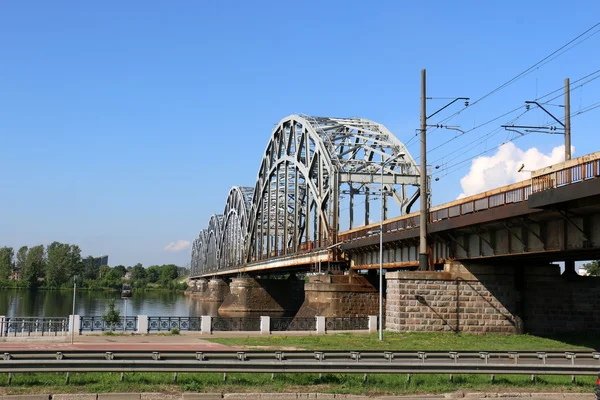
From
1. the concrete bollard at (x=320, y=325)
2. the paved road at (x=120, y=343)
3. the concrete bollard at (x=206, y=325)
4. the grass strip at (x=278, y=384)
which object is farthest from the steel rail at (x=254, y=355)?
the concrete bollard at (x=206, y=325)

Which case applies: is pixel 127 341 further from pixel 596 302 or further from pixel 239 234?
pixel 239 234

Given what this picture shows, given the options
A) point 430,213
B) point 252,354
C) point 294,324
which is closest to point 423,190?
point 430,213

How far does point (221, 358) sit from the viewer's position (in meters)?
22.2

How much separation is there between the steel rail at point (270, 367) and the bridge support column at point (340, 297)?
32.2 meters

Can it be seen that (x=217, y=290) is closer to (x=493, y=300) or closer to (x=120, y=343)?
(x=493, y=300)

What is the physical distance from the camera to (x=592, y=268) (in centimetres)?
11744

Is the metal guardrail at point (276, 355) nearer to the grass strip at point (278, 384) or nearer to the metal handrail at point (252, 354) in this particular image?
the metal handrail at point (252, 354)

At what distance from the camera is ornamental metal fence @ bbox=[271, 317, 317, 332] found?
45781 millimetres

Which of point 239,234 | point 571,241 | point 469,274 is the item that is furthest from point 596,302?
point 239,234

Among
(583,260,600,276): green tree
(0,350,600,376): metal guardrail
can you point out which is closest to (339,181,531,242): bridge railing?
(0,350,600,376): metal guardrail

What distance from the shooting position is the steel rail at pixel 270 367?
19672 mm

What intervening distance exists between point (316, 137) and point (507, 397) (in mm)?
59491

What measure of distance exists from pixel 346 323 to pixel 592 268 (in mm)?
85051

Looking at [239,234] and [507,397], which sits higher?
[239,234]
